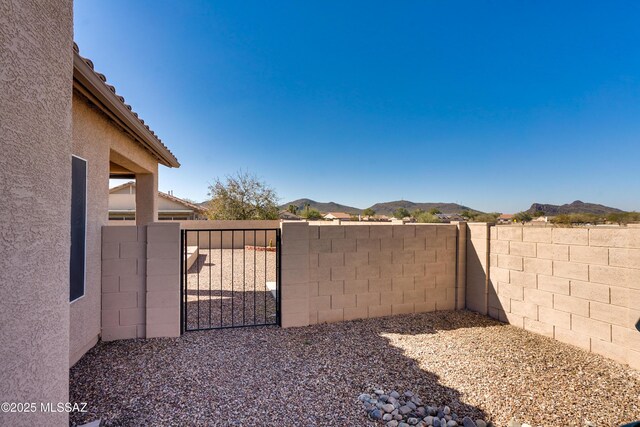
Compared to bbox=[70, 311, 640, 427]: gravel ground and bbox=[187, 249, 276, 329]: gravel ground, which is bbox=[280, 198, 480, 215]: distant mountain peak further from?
bbox=[70, 311, 640, 427]: gravel ground

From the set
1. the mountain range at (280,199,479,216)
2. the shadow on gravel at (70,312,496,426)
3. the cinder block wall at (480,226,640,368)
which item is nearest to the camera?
the shadow on gravel at (70,312,496,426)

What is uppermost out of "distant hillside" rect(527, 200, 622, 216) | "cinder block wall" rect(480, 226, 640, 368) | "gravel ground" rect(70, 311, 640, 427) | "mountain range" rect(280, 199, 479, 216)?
"mountain range" rect(280, 199, 479, 216)

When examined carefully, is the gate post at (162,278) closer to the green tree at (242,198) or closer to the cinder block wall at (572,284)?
the cinder block wall at (572,284)

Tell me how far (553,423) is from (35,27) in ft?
17.4

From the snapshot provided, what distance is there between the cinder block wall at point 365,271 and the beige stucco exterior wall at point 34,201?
324 centimetres

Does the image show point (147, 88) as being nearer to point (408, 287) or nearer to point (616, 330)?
point (408, 287)

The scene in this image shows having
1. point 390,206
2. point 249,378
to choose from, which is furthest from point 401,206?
point 249,378

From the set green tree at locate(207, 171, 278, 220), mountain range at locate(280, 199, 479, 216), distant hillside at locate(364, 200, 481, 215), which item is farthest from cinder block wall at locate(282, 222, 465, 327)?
distant hillside at locate(364, 200, 481, 215)

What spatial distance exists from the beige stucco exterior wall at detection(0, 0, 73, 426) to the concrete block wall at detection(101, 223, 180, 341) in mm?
2489

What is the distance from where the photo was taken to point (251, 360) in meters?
3.81

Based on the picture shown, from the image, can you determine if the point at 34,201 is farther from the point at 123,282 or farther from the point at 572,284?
the point at 572,284

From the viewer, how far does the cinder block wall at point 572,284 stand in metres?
3.89

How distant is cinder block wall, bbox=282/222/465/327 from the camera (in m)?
5.02

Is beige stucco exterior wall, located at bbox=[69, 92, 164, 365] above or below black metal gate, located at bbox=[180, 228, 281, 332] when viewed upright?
above
